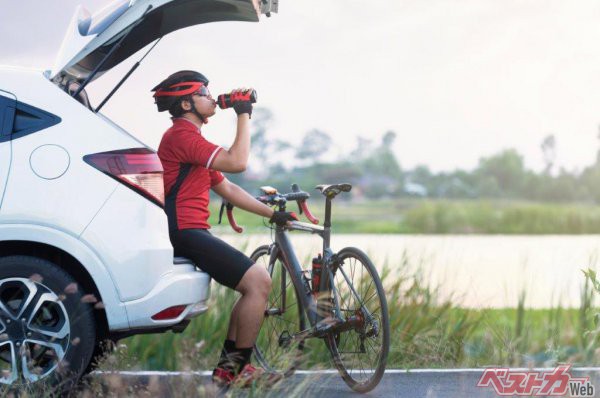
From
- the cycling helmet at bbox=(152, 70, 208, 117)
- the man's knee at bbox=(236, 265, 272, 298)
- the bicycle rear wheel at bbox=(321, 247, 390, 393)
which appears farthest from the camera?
the cycling helmet at bbox=(152, 70, 208, 117)

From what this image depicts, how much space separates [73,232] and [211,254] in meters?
0.84

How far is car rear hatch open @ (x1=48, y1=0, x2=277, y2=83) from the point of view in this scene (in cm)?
520

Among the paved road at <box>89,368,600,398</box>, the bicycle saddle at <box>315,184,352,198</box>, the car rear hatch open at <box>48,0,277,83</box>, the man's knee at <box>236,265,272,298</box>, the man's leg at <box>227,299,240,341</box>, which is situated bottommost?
the paved road at <box>89,368,600,398</box>

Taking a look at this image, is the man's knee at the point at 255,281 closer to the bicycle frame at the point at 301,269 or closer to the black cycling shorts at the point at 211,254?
the black cycling shorts at the point at 211,254

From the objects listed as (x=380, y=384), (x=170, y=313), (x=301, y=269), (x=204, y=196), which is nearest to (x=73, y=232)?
(x=170, y=313)

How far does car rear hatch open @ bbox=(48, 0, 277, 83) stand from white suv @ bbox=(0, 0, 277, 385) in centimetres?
2

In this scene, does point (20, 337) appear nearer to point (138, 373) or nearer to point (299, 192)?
point (138, 373)

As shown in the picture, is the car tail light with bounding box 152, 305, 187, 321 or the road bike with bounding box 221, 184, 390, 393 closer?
the car tail light with bounding box 152, 305, 187, 321

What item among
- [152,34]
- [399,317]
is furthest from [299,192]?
[399,317]

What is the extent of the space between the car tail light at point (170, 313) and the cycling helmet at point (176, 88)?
118 centimetres

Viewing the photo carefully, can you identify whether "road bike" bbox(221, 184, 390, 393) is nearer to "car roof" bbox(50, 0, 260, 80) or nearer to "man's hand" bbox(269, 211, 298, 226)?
"man's hand" bbox(269, 211, 298, 226)

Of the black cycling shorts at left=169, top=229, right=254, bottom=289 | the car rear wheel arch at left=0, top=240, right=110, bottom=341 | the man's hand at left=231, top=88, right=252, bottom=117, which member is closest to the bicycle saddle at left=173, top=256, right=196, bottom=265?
the black cycling shorts at left=169, top=229, right=254, bottom=289

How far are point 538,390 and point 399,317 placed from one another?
191 centimetres

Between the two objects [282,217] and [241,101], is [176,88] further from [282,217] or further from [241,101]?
[282,217]
